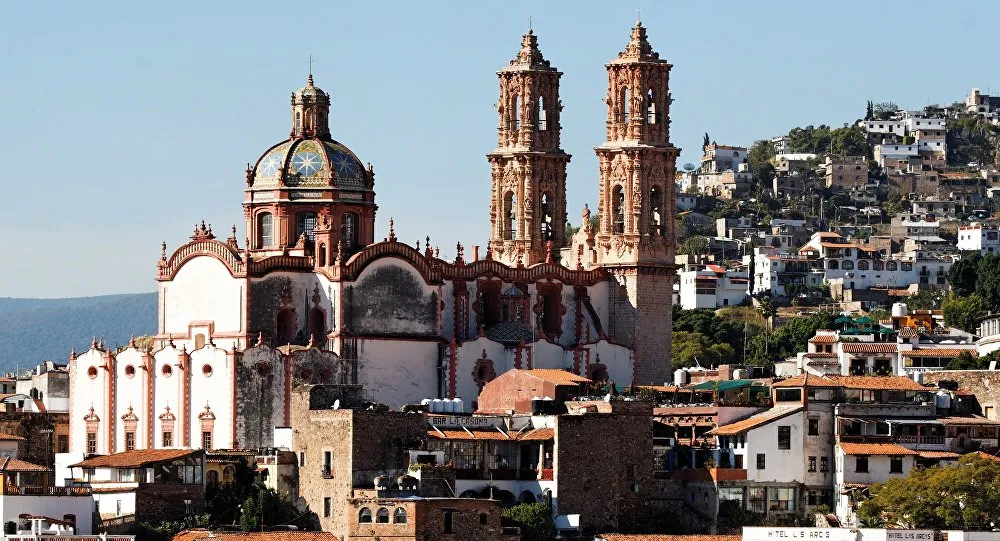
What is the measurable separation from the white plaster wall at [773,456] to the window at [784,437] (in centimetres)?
9

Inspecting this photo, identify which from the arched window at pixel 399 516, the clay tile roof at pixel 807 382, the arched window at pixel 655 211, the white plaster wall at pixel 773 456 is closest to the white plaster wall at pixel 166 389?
the arched window at pixel 399 516

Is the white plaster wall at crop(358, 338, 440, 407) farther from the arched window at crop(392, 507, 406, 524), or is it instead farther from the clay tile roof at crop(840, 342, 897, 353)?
the clay tile roof at crop(840, 342, 897, 353)

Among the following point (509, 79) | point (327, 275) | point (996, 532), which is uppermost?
point (509, 79)

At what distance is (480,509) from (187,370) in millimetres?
16639

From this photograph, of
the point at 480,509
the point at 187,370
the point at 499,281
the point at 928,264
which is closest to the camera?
the point at 480,509

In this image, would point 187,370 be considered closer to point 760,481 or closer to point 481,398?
point 481,398

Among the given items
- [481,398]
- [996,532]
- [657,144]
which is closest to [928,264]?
[657,144]

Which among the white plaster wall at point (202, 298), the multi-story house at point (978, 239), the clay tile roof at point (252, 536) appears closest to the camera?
the clay tile roof at point (252, 536)

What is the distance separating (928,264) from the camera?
592 ft

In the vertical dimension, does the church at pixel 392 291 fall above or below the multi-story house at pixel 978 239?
below

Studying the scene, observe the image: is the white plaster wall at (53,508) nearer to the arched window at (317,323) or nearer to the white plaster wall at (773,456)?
the arched window at (317,323)

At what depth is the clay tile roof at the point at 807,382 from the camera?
8700 centimetres

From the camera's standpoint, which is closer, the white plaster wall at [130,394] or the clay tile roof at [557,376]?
the clay tile roof at [557,376]

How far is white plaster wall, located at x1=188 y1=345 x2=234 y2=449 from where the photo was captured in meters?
89.6
